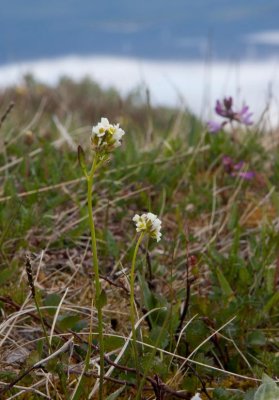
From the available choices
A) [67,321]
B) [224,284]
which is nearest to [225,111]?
[224,284]

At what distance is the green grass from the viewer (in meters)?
1.69

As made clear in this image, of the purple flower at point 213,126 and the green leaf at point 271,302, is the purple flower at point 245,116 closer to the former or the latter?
the purple flower at point 213,126

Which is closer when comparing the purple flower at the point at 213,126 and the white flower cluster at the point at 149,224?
the white flower cluster at the point at 149,224

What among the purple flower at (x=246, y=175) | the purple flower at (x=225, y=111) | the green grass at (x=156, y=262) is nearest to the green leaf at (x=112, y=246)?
the green grass at (x=156, y=262)

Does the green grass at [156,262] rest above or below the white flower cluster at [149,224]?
below

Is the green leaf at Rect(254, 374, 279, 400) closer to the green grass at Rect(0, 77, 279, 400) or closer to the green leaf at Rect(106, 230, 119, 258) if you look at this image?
the green grass at Rect(0, 77, 279, 400)

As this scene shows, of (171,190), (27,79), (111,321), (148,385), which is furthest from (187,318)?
(27,79)

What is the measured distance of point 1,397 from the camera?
161cm

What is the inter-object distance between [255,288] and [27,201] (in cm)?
89

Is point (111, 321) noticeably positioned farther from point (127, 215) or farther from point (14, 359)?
point (127, 215)

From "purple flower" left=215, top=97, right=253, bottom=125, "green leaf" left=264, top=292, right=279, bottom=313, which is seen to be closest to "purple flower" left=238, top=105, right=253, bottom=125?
"purple flower" left=215, top=97, right=253, bottom=125

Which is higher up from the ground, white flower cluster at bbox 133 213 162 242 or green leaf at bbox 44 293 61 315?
white flower cluster at bbox 133 213 162 242

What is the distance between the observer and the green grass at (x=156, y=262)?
169cm

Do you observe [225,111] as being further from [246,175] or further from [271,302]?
[271,302]
